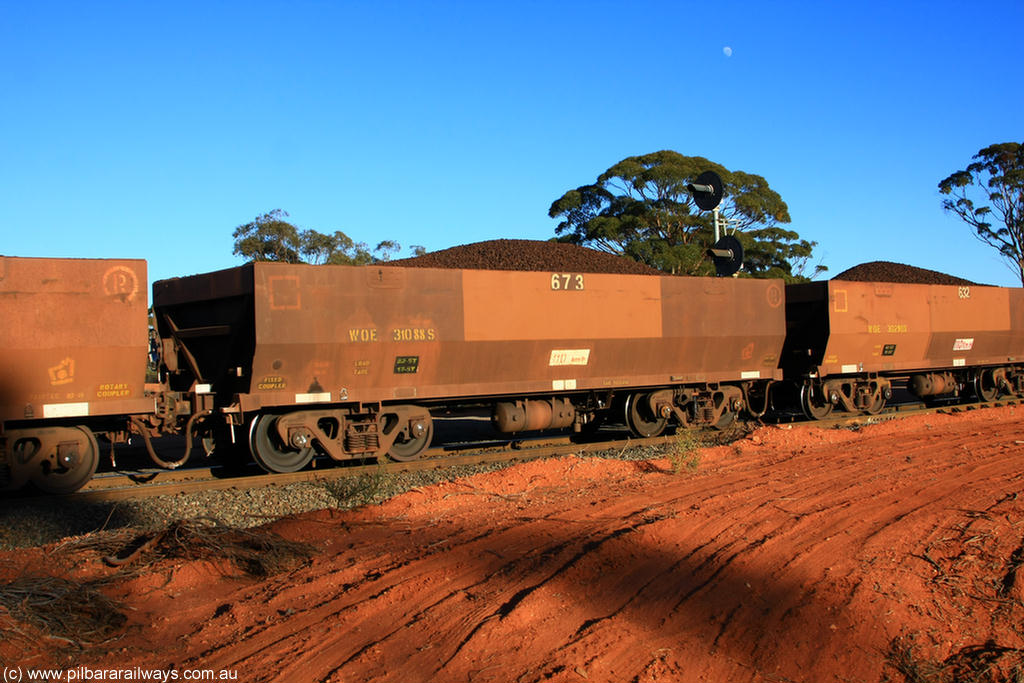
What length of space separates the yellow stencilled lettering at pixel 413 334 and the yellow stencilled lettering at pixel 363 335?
0.30m

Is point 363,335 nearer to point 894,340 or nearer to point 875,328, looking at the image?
point 875,328

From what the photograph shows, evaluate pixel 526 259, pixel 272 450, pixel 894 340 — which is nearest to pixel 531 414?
pixel 272 450

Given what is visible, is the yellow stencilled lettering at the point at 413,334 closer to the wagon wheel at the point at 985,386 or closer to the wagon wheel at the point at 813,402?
the wagon wheel at the point at 813,402

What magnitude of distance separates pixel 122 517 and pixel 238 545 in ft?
10.6

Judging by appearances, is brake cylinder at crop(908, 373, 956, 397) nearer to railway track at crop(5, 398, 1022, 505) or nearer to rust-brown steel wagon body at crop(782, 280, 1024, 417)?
rust-brown steel wagon body at crop(782, 280, 1024, 417)

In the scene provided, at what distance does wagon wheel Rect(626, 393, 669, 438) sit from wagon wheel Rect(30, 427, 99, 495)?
343 inches

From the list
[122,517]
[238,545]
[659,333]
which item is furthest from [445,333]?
[238,545]

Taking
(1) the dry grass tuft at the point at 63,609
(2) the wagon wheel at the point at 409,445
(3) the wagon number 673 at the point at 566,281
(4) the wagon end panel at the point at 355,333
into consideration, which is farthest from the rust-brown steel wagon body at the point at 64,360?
(3) the wagon number 673 at the point at 566,281

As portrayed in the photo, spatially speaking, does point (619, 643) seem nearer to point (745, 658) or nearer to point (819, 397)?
point (745, 658)

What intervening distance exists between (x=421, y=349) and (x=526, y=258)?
22.1 meters

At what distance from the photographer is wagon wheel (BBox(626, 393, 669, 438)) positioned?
14.6m

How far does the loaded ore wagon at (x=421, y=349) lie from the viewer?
10.9m

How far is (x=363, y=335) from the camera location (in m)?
11.3

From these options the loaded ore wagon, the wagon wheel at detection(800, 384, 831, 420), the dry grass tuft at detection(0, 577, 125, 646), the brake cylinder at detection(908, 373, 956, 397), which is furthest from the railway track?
the brake cylinder at detection(908, 373, 956, 397)
